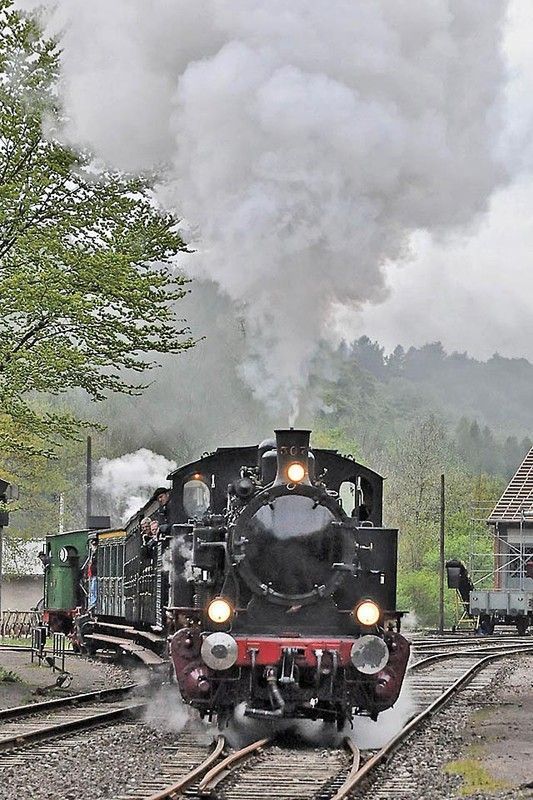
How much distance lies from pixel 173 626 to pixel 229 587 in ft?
3.00

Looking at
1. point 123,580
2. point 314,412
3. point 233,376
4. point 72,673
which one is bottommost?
point 72,673

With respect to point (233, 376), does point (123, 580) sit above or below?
below

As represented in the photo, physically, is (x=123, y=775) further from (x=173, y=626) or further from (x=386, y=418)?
(x=386, y=418)

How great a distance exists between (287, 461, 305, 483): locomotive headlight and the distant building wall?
39.7 m

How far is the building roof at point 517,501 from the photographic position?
4559cm

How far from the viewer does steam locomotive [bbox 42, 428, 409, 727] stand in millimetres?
11383

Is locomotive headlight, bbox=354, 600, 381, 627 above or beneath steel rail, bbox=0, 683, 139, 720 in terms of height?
above

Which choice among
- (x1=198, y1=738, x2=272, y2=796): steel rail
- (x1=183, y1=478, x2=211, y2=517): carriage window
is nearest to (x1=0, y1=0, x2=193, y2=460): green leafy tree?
(x1=183, y1=478, x2=211, y2=517): carriage window

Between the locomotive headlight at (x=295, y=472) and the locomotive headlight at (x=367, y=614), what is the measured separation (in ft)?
4.12

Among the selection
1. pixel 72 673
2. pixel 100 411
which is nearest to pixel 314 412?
pixel 72 673

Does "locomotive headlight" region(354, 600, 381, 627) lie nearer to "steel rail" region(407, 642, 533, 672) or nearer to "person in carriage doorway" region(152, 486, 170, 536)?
"person in carriage doorway" region(152, 486, 170, 536)

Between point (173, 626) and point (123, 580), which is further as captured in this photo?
point (123, 580)

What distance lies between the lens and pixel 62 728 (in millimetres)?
12734

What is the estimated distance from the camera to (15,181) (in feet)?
55.4
